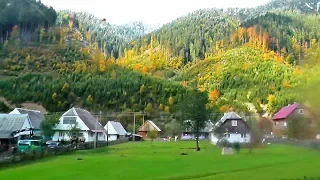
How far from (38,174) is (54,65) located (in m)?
114

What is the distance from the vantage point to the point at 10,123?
58.8 metres

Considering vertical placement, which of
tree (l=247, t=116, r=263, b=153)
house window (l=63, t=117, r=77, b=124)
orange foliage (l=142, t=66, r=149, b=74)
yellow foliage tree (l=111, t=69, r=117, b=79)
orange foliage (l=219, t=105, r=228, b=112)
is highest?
orange foliage (l=142, t=66, r=149, b=74)

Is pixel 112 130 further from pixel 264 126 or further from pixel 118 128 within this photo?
pixel 264 126

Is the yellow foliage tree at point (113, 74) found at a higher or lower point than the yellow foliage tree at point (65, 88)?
higher

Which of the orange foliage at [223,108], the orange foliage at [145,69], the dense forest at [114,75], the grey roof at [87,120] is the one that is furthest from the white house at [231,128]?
the orange foliage at [145,69]

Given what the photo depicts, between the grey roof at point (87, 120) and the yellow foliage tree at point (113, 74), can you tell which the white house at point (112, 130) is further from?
the yellow foliage tree at point (113, 74)

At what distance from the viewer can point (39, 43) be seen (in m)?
153

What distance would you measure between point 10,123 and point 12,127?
1.09 m

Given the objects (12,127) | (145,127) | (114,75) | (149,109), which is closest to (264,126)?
(12,127)

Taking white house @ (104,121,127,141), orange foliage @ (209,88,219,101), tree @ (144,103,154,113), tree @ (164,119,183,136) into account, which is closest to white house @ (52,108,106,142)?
white house @ (104,121,127,141)

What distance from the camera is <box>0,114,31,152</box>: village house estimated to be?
184ft

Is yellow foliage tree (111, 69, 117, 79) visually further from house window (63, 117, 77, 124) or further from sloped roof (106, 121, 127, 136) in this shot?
house window (63, 117, 77, 124)

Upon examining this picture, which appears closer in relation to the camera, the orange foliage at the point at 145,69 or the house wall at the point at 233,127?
the house wall at the point at 233,127

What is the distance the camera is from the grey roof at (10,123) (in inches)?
2223
